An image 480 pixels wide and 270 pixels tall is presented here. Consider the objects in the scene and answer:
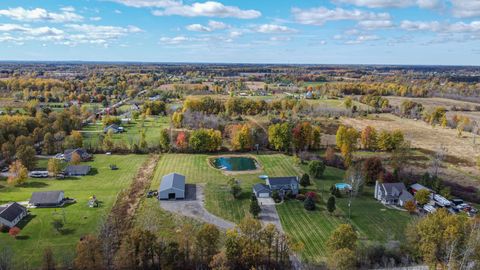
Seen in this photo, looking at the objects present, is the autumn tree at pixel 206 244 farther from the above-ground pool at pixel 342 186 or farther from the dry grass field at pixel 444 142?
the dry grass field at pixel 444 142

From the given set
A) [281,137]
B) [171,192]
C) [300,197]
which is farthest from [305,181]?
[171,192]

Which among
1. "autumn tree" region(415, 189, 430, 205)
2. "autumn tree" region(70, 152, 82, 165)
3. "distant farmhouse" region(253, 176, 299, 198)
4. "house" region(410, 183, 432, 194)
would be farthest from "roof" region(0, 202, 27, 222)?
"house" region(410, 183, 432, 194)

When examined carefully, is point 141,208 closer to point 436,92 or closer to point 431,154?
point 431,154

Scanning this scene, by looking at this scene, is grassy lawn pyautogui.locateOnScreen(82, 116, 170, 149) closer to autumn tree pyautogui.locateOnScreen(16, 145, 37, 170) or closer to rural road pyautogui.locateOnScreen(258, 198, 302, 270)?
autumn tree pyautogui.locateOnScreen(16, 145, 37, 170)

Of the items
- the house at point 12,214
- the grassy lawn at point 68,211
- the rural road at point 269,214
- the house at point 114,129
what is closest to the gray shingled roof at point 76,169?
the grassy lawn at point 68,211

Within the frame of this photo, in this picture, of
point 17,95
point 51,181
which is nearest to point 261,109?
point 51,181

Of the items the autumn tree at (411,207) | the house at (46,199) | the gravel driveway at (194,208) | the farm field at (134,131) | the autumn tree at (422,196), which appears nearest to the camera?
the gravel driveway at (194,208)

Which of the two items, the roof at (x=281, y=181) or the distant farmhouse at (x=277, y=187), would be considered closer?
the distant farmhouse at (x=277, y=187)
